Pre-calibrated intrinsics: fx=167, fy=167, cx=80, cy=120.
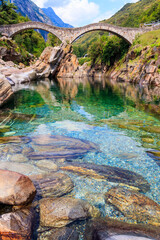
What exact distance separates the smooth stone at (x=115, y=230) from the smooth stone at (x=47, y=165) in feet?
4.67

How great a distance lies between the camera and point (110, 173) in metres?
3.21

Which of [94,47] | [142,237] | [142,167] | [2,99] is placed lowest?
[142,167]

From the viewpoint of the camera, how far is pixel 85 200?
252cm

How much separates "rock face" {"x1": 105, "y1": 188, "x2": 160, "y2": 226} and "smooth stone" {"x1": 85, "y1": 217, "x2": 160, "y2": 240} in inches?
6.3

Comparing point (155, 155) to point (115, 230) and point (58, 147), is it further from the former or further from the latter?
point (115, 230)

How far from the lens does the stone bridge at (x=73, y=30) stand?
35688 mm

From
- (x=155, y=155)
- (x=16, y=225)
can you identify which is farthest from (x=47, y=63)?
(x=16, y=225)

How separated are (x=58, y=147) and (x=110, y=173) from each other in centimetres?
158

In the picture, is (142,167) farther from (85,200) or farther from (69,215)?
(69,215)

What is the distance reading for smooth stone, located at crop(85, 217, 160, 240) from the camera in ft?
5.87

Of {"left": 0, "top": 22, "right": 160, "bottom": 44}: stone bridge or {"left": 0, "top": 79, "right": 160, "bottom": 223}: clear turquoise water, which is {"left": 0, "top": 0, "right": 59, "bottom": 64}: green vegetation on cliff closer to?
{"left": 0, "top": 22, "right": 160, "bottom": 44}: stone bridge

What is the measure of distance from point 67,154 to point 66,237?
6.96 feet

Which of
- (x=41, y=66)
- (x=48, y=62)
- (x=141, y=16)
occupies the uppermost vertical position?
(x=141, y=16)

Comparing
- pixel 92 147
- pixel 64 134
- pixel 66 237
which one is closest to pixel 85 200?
pixel 66 237
